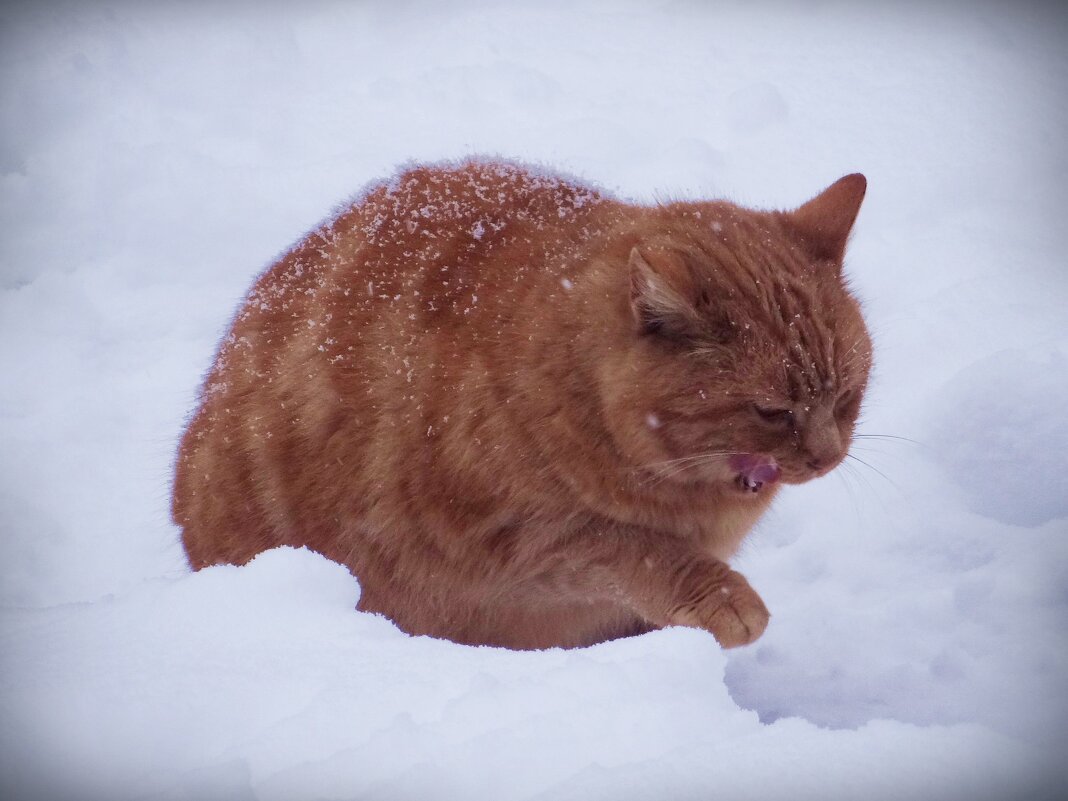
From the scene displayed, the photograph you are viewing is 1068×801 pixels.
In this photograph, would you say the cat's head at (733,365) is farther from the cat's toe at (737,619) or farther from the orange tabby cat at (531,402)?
the cat's toe at (737,619)

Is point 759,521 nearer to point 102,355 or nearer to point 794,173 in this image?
point 794,173

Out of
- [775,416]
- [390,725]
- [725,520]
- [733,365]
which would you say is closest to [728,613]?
[725,520]

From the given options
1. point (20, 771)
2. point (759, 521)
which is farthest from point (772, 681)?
point (20, 771)

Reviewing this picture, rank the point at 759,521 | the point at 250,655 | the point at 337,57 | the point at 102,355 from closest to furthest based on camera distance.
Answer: the point at 250,655 → the point at 759,521 → the point at 102,355 → the point at 337,57

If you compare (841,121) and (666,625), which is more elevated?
(841,121)

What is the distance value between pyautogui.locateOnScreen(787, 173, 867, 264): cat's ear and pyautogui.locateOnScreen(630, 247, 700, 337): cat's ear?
0.44 meters

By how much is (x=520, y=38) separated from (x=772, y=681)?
330cm

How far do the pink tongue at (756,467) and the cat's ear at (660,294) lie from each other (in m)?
0.31

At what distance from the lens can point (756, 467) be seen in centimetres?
225

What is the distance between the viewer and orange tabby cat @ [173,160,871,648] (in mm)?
2160

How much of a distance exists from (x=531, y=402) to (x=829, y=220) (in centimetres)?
84

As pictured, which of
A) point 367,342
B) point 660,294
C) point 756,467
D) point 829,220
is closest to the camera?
point 660,294

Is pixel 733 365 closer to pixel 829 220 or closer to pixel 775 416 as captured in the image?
pixel 775 416

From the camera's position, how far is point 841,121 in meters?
4.38
